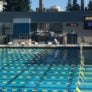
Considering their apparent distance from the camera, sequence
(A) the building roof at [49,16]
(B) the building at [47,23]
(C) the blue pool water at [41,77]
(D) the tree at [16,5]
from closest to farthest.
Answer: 1. (C) the blue pool water at [41,77]
2. (B) the building at [47,23]
3. (A) the building roof at [49,16]
4. (D) the tree at [16,5]

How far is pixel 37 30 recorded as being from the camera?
116 ft

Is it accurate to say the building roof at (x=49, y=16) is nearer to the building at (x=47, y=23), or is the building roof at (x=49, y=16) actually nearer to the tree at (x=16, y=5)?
the building at (x=47, y=23)

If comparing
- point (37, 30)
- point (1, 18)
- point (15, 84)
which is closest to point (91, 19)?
point (37, 30)

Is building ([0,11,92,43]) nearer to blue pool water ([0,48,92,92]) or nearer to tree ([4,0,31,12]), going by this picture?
tree ([4,0,31,12])

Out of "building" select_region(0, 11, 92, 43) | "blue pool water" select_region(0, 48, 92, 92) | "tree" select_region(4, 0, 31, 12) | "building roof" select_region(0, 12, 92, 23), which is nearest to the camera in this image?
"blue pool water" select_region(0, 48, 92, 92)

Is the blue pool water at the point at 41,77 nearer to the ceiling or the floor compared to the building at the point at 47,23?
nearer to the floor

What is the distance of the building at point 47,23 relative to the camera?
1321 inches

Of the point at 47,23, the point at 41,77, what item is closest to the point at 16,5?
the point at 47,23

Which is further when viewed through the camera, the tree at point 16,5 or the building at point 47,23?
the tree at point 16,5

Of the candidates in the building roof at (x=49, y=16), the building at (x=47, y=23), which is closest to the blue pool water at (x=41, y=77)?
the building at (x=47, y=23)

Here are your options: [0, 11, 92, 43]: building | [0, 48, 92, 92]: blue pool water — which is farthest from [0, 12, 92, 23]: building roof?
[0, 48, 92, 92]: blue pool water

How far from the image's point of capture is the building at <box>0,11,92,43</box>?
110 feet

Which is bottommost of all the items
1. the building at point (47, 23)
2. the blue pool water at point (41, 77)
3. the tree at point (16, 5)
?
the blue pool water at point (41, 77)

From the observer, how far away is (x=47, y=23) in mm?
35375
